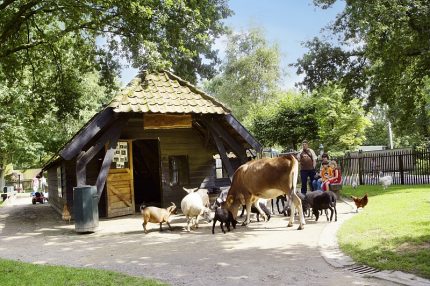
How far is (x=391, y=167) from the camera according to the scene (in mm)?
21891

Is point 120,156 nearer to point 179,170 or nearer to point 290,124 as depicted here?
point 179,170

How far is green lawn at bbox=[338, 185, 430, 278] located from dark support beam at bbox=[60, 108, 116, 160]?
7428 millimetres

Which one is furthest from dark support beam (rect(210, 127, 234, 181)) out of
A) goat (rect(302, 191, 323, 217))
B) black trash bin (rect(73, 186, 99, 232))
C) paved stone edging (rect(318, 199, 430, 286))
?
black trash bin (rect(73, 186, 99, 232))

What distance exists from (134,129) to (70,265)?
835 cm

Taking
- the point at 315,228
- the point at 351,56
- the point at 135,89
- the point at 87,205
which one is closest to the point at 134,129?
the point at 135,89

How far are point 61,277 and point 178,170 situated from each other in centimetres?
1065

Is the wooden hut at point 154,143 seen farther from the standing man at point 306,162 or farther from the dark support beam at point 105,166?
the standing man at point 306,162

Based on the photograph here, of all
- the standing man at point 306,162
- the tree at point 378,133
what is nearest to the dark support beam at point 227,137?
the standing man at point 306,162

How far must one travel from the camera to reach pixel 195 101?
13914 mm

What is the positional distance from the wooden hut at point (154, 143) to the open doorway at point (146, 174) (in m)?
0.10

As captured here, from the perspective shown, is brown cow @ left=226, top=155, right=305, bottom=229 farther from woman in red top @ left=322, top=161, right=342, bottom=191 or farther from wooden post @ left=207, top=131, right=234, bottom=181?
woman in red top @ left=322, top=161, right=342, bottom=191

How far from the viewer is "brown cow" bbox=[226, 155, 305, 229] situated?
34.7 ft

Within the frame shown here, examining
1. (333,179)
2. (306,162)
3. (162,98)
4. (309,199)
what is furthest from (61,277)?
(333,179)

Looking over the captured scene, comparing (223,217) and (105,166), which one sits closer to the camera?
(223,217)
